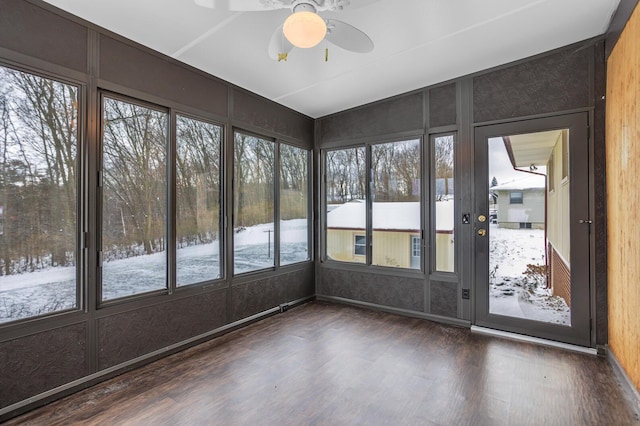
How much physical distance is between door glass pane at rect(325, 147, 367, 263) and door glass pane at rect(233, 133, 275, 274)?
94cm

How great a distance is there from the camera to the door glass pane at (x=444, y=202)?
12.5ft

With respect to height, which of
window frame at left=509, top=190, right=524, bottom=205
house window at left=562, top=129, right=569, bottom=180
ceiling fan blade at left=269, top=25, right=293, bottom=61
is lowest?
window frame at left=509, top=190, right=524, bottom=205

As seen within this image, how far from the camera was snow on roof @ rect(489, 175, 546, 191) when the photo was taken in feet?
10.9

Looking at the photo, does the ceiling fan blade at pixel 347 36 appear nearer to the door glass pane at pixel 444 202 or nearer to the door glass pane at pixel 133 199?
the door glass pane at pixel 133 199

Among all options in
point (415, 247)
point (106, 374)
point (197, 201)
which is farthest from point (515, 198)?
point (106, 374)

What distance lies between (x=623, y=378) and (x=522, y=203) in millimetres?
1625

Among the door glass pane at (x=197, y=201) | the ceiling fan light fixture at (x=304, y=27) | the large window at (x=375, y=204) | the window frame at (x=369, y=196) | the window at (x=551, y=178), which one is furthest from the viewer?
the large window at (x=375, y=204)

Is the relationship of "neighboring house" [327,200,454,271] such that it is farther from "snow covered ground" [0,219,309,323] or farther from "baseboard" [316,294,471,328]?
"snow covered ground" [0,219,309,323]

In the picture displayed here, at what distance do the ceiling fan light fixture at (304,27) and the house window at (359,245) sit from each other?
312cm

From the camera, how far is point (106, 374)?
2543 millimetres

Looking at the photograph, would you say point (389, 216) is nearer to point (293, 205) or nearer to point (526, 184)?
point (293, 205)

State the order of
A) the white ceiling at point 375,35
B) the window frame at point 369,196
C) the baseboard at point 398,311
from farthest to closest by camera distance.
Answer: the window frame at point 369,196 < the baseboard at point 398,311 < the white ceiling at point 375,35

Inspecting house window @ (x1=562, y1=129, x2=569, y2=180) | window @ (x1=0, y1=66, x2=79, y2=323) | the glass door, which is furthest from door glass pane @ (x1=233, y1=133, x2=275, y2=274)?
house window @ (x1=562, y1=129, x2=569, y2=180)

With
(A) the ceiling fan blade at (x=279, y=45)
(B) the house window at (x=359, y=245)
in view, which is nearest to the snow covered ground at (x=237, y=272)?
(B) the house window at (x=359, y=245)
